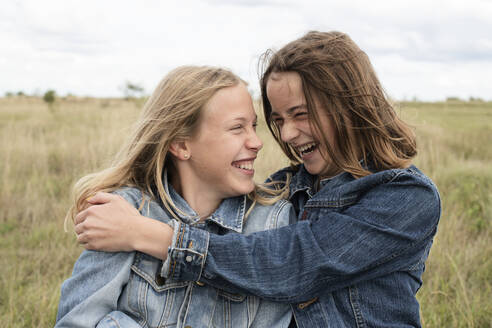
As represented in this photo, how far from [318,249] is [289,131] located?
0.64m

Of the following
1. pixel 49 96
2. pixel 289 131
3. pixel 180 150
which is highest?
pixel 289 131

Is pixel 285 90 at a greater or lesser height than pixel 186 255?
greater

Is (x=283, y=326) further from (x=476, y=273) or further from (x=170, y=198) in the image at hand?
(x=476, y=273)

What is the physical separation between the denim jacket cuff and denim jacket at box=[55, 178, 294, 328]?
0.14 m

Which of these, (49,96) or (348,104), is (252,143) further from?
(49,96)

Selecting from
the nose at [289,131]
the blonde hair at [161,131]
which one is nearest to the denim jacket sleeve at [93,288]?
the blonde hair at [161,131]

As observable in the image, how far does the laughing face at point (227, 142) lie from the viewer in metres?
2.15

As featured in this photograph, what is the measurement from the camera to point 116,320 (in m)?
1.75

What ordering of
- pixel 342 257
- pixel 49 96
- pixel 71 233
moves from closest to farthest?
pixel 342 257
pixel 71 233
pixel 49 96

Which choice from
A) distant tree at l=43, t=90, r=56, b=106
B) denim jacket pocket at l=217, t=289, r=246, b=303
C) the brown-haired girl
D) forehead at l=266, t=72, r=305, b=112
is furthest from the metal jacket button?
distant tree at l=43, t=90, r=56, b=106

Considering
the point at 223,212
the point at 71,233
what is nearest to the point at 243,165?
the point at 223,212

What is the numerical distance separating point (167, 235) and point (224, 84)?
79 centimetres

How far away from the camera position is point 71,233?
429cm

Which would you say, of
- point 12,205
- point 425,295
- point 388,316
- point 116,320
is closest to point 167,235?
point 116,320
